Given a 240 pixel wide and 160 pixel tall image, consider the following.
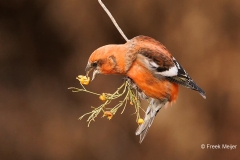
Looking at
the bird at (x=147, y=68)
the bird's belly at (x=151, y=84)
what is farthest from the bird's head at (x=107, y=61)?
the bird's belly at (x=151, y=84)

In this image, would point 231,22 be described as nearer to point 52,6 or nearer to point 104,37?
point 104,37

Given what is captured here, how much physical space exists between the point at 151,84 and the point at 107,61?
47 cm

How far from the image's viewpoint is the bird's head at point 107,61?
264cm

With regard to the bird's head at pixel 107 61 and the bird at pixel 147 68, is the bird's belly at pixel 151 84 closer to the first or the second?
the bird at pixel 147 68

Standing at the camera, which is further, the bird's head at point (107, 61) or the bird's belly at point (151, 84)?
the bird's belly at point (151, 84)

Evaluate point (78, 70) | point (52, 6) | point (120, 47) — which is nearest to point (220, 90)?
point (78, 70)

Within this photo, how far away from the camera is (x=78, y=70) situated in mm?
5965

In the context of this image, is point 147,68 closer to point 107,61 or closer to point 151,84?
point 151,84

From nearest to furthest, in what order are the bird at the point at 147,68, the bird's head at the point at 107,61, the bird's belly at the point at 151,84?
the bird's head at the point at 107,61 → the bird at the point at 147,68 → the bird's belly at the point at 151,84

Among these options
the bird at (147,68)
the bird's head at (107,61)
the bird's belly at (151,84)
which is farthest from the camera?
the bird's belly at (151,84)

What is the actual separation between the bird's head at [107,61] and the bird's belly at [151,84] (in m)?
0.11

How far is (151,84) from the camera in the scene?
118 inches

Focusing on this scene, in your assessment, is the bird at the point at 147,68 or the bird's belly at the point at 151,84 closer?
the bird at the point at 147,68

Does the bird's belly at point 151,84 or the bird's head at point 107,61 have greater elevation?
the bird's head at point 107,61
